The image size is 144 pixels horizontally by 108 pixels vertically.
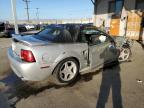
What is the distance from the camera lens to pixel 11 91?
164 inches

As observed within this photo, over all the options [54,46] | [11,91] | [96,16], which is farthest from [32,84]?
[96,16]

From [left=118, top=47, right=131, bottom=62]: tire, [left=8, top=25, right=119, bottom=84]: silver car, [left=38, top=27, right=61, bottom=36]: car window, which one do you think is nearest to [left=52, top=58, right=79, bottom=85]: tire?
[left=8, top=25, right=119, bottom=84]: silver car

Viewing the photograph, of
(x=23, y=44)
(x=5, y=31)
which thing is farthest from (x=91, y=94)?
(x=5, y=31)

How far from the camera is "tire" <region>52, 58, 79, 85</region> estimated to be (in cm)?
438

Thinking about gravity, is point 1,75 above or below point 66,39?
below

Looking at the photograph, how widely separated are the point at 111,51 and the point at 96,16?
538 inches

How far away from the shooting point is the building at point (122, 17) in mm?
13141

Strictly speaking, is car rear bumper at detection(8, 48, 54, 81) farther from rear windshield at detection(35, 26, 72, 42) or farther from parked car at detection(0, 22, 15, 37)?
parked car at detection(0, 22, 15, 37)

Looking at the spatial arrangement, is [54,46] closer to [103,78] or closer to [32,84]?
[32,84]

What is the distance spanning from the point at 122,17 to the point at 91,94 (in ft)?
40.5

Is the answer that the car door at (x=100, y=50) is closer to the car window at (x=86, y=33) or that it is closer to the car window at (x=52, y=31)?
the car window at (x=86, y=33)

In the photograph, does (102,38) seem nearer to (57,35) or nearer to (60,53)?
(57,35)

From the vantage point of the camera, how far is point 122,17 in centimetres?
1493

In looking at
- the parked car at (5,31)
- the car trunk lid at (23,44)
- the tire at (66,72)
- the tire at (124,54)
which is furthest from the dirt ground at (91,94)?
the parked car at (5,31)
